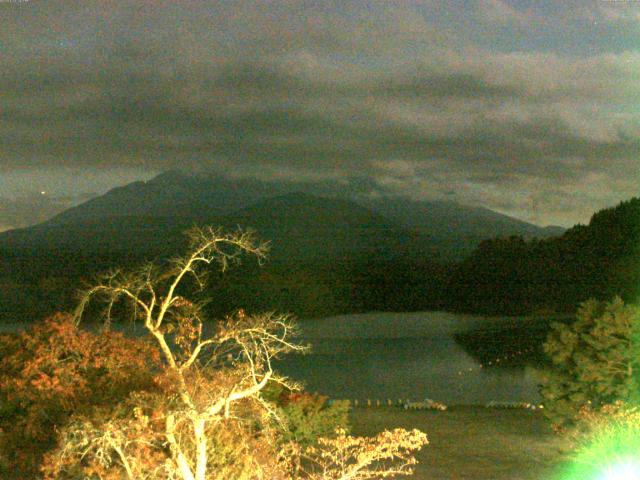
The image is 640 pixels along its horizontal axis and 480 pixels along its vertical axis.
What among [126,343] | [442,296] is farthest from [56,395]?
[442,296]

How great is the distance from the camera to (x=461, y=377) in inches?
1288

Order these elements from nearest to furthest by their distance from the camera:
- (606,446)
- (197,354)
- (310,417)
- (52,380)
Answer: (52,380)
(197,354)
(606,446)
(310,417)

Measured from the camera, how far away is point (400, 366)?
3697 centimetres

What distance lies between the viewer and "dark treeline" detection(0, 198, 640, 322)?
5050 centimetres

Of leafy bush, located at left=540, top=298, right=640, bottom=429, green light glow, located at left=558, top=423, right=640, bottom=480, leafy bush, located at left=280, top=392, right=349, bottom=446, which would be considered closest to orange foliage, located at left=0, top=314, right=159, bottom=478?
leafy bush, located at left=280, top=392, right=349, bottom=446

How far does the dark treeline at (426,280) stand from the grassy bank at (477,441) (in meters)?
31.1

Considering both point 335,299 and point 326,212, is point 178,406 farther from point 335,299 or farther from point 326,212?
point 326,212

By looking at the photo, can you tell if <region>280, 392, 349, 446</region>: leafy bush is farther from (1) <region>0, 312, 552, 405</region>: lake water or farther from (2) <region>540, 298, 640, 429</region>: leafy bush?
(1) <region>0, 312, 552, 405</region>: lake water

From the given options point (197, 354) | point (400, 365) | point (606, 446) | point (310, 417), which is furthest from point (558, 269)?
point (197, 354)

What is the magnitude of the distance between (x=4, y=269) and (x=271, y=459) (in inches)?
1929

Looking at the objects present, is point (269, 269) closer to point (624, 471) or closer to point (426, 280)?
point (426, 280)

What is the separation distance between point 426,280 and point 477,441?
55705 mm

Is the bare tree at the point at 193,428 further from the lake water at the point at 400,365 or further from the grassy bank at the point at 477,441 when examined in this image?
Answer: the lake water at the point at 400,365

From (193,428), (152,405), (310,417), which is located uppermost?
(152,405)
